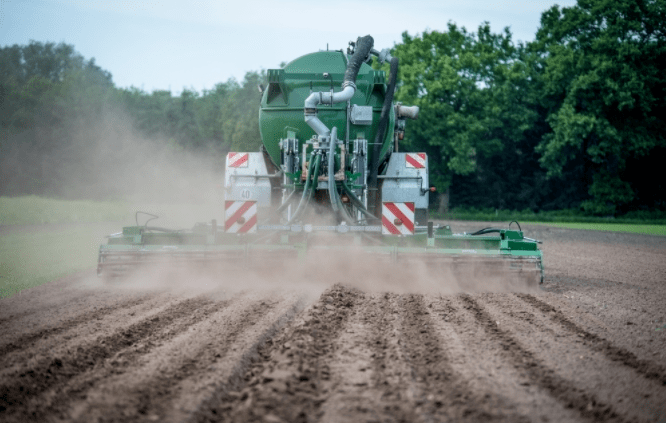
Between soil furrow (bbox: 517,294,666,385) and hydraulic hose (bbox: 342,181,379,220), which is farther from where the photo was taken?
hydraulic hose (bbox: 342,181,379,220)

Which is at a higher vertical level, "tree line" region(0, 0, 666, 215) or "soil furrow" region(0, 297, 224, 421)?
"tree line" region(0, 0, 666, 215)

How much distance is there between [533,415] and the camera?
3707 millimetres

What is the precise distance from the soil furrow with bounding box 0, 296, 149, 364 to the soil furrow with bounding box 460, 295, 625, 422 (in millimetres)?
4036

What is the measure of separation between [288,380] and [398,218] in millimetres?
5134

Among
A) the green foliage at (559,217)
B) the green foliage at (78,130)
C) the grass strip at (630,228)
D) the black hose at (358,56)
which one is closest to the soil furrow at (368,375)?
the black hose at (358,56)

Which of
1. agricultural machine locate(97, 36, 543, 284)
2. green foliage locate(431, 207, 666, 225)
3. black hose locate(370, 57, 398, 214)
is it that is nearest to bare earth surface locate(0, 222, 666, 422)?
agricultural machine locate(97, 36, 543, 284)

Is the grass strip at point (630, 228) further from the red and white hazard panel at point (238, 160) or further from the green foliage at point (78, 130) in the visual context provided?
the red and white hazard panel at point (238, 160)

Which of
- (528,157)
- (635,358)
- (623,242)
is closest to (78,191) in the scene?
(528,157)

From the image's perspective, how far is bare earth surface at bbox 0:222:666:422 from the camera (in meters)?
3.79

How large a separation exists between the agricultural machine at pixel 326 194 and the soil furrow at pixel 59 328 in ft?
4.68

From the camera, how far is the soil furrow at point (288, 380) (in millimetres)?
3641

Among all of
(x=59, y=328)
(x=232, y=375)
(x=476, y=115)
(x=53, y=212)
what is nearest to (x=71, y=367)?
(x=232, y=375)

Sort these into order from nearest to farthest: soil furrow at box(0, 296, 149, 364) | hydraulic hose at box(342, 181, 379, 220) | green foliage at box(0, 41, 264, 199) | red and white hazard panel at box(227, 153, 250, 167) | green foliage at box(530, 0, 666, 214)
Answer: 1. soil furrow at box(0, 296, 149, 364)
2. hydraulic hose at box(342, 181, 379, 220)
3. red and white hazard panel at box(227, 153, 250, 167)
4. green foliage at box(530, 0, 666, 214)
5. green foliage at box(0, 41, 264, 199)

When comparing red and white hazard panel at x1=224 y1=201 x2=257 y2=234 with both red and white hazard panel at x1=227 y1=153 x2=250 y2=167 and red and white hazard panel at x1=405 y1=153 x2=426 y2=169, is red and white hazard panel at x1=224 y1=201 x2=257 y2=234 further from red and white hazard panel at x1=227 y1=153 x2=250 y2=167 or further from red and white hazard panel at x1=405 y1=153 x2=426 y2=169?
red and white hazard panel at x1=405 y1=153 x2=426 y2=169
